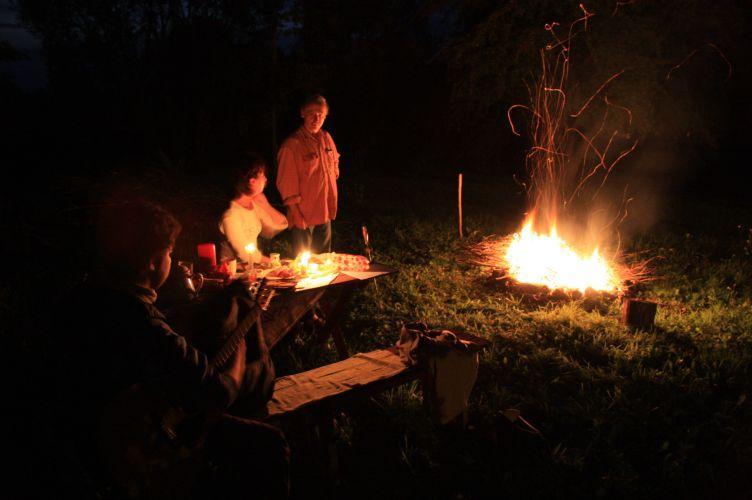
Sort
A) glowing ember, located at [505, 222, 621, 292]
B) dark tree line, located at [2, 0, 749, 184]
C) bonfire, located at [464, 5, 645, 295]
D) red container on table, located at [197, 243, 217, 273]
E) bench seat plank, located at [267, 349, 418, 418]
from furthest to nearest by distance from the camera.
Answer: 1. dark tree line, located at [2, 0, 749, 184]
2. bonfire, located at [464, 5, 645, 295]
3. glowing ember, located at [505, 222, 621, 292]
4. red container on table, located at [197, 243, 217, 273]
5. bench seat plank, located at [267, 349, 418, 418]

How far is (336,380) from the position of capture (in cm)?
316

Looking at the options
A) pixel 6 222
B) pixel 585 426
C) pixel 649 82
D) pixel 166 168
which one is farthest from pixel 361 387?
pixel 649 82

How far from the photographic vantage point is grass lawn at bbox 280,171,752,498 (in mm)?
3133

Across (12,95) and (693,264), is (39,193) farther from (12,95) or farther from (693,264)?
(693,264)

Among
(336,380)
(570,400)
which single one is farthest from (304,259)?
(570,400)

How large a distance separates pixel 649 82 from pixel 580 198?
4.22 meters

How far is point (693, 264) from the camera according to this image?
7.27 meters

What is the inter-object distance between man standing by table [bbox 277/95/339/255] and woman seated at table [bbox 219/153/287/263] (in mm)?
673

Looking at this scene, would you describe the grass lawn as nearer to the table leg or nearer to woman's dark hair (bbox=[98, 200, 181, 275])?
the table leg

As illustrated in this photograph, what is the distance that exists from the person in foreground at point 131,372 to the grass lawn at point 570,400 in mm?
1238

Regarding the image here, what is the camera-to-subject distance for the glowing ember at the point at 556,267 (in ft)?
19.9

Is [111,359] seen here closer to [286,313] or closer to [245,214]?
[286,313]

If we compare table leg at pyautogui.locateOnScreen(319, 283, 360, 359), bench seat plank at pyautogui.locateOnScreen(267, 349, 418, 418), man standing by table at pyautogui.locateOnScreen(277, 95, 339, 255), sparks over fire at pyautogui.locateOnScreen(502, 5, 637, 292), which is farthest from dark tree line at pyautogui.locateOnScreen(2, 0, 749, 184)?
bench seat plank at pyautogui.locateOnScreen(267, 349, 418, 418)

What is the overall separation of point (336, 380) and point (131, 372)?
141 cm
